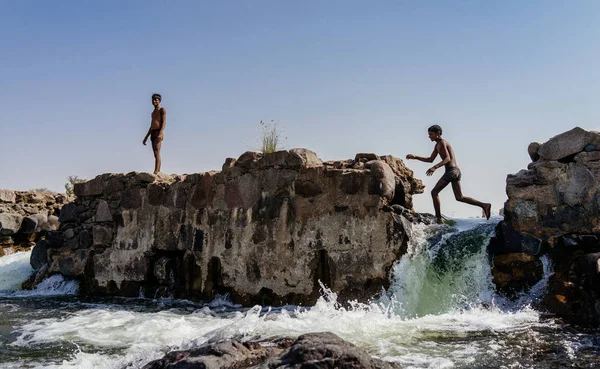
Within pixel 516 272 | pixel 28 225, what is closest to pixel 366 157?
pixel 516 272

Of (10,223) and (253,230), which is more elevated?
(10,223)

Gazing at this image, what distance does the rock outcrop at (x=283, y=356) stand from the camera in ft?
10.2

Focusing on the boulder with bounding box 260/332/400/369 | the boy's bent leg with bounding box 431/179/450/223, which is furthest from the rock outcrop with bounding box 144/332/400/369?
the boy's bent leg with bounding box 431/179/450/223

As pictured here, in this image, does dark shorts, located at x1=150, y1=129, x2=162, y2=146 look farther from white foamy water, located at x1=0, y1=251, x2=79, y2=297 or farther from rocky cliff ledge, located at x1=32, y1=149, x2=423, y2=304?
white foamy water, located at x1=0, y1=251, x2=79, y2=297

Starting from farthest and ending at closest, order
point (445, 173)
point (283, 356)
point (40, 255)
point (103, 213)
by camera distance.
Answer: point (40, 255) < point (103, 213) < point (445, 173) < point (283, 356)

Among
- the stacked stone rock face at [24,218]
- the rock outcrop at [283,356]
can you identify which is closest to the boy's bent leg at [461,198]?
the rock outcrop at [283,356]

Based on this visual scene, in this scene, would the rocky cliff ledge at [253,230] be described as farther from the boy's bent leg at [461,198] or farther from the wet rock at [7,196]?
the wet rock at [7,196]

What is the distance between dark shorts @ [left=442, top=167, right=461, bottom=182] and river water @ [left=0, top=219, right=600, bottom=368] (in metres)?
0.57

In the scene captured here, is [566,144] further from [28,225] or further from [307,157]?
[28,225]

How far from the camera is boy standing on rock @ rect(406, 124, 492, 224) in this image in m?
6.88

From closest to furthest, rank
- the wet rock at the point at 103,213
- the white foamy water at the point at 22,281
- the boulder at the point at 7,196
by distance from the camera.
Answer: the wet rock at the point at 103,213 → the white foamy water at the point at 22,281 → the boulder at the point at 7,196

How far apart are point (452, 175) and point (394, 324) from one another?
230 centimetres

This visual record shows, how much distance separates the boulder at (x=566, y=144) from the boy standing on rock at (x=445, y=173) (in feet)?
3.43

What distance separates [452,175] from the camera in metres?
6.91
